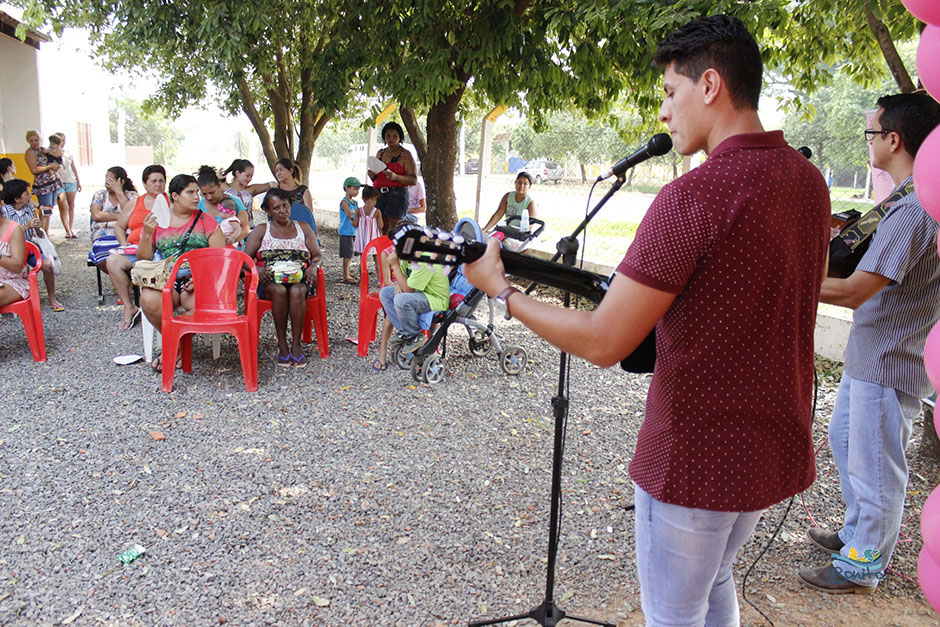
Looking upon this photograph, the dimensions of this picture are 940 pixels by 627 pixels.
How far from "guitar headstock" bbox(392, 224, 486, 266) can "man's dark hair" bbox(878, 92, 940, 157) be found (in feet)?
5.88

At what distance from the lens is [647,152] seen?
205 centimetres

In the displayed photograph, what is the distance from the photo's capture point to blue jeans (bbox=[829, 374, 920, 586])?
8.70ft

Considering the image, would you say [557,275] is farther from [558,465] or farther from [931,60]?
[931,60]

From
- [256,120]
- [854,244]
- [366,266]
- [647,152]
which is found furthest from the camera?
[256,120]

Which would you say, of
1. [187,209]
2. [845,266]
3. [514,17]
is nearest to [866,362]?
[845,266]

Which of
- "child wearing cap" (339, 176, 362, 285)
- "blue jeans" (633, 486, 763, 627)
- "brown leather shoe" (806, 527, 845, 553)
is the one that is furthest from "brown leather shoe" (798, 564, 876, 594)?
"child wearing cap" (339, 176, 362, 285)

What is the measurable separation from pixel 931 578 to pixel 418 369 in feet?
13.1

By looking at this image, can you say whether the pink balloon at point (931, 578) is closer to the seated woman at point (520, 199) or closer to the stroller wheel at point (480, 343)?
the stroller wheel at point (480, 343)

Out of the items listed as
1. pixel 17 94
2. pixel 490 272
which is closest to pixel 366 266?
pixel 490 272

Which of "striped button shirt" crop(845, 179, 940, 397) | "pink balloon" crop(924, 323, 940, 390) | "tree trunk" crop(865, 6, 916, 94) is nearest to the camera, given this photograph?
"pink balloon" crop(924, 323, 940, 390)

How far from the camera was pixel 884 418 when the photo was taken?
2648 mm

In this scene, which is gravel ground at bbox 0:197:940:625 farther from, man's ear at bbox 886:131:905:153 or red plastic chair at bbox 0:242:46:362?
man's ear at bbox 886:131:905:153

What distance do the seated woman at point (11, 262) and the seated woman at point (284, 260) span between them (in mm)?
1713

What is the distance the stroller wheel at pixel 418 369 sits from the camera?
211 inches
